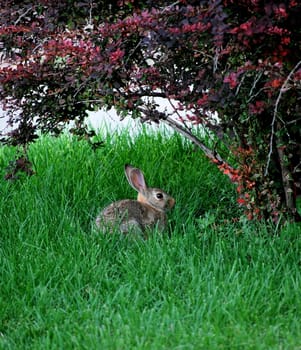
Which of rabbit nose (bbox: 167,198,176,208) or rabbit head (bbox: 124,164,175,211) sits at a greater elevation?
rabbit head (bbox: 124,164,175,211)

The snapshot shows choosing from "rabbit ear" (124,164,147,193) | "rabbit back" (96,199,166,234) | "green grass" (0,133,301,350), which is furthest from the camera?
"rabbit ear" (124,164,147,193)

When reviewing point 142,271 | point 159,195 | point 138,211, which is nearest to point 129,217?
point 138,211

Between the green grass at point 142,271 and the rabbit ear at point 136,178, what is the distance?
0.95 feet

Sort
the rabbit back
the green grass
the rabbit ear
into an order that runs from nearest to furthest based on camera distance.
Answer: the green grass < the rabbit back < the rabbit ear

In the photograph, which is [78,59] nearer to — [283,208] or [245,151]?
Answer: [245,151]

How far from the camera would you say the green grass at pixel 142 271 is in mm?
4375

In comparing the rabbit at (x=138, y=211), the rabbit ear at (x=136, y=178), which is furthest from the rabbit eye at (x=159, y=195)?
the rabbit ear at (x=136, y=178)

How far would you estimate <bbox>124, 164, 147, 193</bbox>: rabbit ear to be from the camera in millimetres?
6281

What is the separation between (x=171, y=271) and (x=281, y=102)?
3.86 feet

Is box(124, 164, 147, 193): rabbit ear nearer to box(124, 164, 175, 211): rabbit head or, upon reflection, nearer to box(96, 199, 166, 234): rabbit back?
box(124, 164, 175, 211): rabbit head

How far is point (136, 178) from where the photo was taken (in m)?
6.32

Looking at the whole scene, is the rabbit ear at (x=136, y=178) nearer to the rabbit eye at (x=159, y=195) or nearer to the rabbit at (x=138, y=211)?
the rabbit at (x=138, y=211)

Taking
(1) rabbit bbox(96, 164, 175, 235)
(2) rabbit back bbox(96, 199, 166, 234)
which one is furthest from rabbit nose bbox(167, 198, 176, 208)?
(2) rabbit back bbox(96, 199, 166, 234)

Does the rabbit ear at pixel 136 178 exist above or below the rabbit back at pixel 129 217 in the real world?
above
